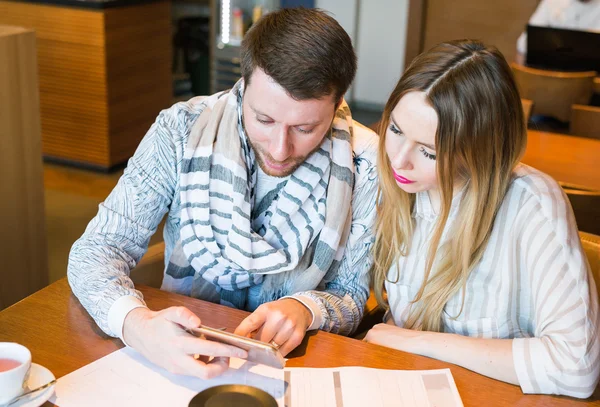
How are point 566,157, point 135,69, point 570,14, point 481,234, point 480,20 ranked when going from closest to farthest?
point 481,234 → point 566,157 → point 135,69 → point 570,14 → point 480,20

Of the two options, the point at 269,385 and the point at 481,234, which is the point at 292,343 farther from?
the point at 481,234

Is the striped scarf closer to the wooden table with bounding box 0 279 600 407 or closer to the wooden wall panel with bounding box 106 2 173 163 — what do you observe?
the wooden table with bounding box 0 279 600 407

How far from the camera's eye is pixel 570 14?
16.3 feet

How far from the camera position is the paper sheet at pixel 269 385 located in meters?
1.22

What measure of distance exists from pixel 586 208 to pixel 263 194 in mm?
970

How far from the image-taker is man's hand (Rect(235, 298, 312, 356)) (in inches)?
54.9

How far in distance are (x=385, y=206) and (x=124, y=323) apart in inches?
24.5

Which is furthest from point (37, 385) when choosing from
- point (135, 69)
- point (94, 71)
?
point (135, 69)

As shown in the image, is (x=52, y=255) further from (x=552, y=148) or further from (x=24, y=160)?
(x=552, y=148)

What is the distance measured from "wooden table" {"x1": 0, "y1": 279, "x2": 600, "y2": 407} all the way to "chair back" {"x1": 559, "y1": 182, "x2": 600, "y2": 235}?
82 cm

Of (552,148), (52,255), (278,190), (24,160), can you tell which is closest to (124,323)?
(278,190)

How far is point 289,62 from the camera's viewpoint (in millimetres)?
1494

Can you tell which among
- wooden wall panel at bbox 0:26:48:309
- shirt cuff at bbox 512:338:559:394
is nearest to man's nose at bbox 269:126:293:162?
shirt cuff at bbox 512:338:559:394

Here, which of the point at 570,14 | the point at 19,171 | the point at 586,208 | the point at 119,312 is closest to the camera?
the point at 119,312
